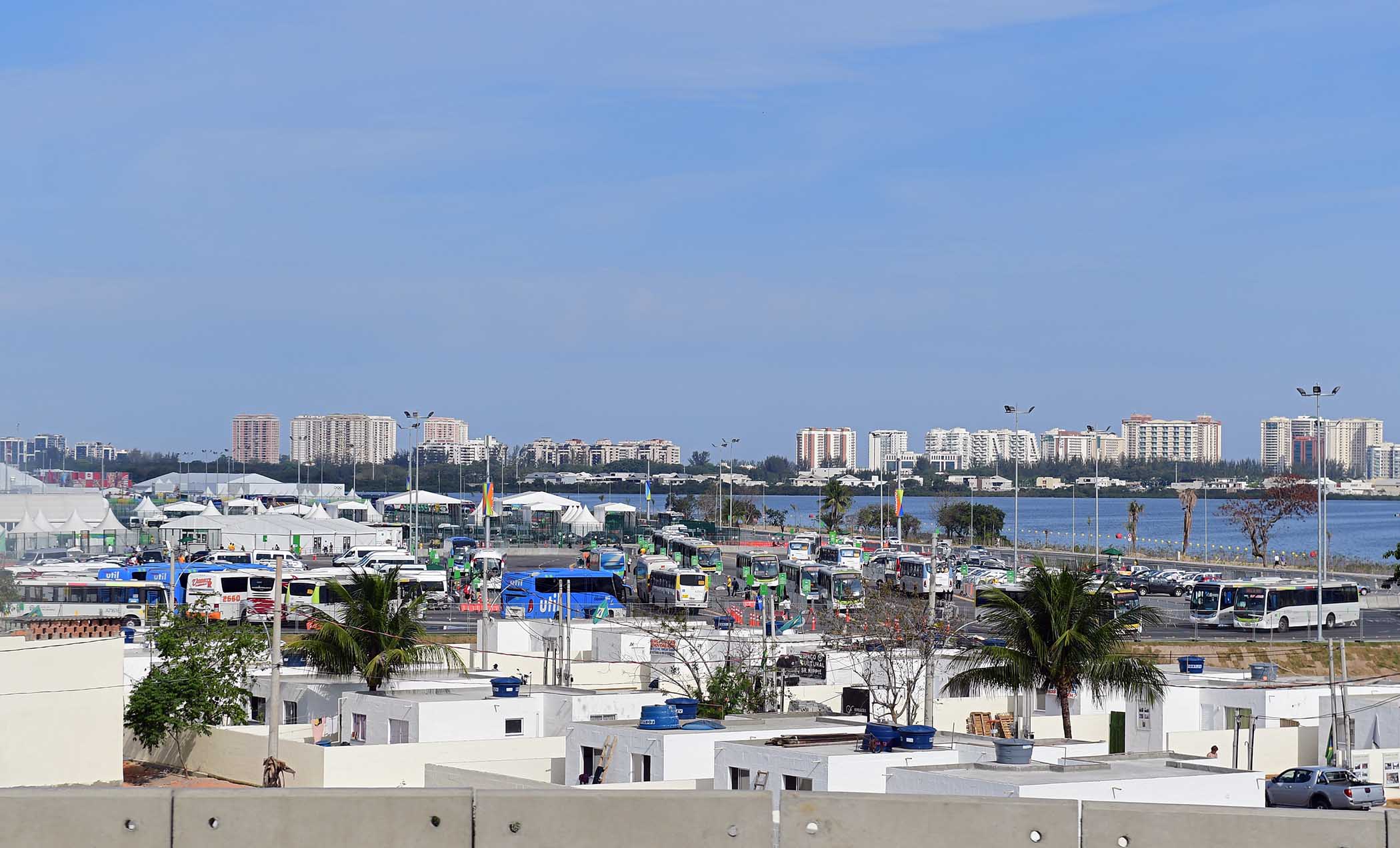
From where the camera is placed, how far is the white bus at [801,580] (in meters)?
65.4

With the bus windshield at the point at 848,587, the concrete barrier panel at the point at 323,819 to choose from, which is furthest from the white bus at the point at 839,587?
the concrete barrier panel at the point at 323,819

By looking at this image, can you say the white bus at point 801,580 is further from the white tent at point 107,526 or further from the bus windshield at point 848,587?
the white tent at point 107,526

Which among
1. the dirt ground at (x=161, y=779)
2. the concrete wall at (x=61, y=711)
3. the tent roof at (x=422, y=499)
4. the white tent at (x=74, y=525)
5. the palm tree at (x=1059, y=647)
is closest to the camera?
the concrete wall at (x=61, y=711)

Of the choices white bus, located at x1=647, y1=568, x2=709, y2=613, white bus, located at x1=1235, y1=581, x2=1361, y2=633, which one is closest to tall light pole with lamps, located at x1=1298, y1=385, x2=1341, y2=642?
white bus, located at x1=1235, y1=581, x2=1361, y2=633

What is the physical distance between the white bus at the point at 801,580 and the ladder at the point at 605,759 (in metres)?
41.6

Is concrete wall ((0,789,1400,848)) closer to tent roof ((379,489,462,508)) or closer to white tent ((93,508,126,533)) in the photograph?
white tent ((93,508,126,533))

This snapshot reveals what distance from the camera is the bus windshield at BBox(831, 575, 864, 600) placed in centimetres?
5935

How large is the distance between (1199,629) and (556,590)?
22.9 m

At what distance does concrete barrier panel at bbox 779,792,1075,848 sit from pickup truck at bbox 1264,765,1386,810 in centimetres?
1845

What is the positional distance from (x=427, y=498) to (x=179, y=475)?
6361cm

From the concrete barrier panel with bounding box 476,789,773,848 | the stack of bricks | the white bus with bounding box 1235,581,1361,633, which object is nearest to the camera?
the concrete barrier panel with bounding box 476,789,773,848

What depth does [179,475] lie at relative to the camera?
15538cm

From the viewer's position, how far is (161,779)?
→ 92.5ft

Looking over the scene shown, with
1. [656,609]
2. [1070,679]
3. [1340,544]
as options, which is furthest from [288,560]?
[1340,544]
